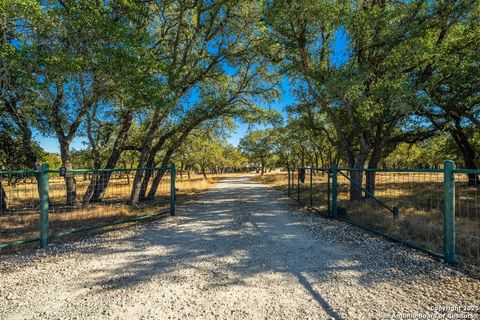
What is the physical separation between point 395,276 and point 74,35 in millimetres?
9273

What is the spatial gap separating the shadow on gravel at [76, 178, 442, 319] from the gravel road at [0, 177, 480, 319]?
0.02 metres

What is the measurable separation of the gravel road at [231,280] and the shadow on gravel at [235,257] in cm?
2

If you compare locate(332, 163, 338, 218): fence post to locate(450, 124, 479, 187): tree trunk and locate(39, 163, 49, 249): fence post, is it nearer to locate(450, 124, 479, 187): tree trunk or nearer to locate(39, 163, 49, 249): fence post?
locate(39, 163, 49, 249): fence post

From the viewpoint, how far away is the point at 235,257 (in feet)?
14.1

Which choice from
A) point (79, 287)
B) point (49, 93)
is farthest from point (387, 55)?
point (49, 93)

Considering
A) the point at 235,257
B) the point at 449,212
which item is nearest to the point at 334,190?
the point at 449,212

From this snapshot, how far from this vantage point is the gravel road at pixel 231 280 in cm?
271

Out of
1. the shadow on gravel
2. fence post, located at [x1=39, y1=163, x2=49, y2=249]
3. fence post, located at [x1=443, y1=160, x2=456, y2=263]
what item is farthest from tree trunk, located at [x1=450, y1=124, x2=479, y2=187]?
fence post, located at [x1=39, y1=163, x2=49, y2=249]

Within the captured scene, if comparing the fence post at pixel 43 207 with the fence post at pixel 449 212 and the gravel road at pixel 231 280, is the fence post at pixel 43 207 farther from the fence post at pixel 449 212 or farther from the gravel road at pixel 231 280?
the fence post at pixel 449 212

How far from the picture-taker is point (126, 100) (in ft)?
26.7

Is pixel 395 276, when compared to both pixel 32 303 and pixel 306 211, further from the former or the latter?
pixel 306 211

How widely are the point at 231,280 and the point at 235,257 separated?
874 mm

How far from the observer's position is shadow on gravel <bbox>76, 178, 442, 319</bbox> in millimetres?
3467

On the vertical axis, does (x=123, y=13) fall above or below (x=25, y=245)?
above
